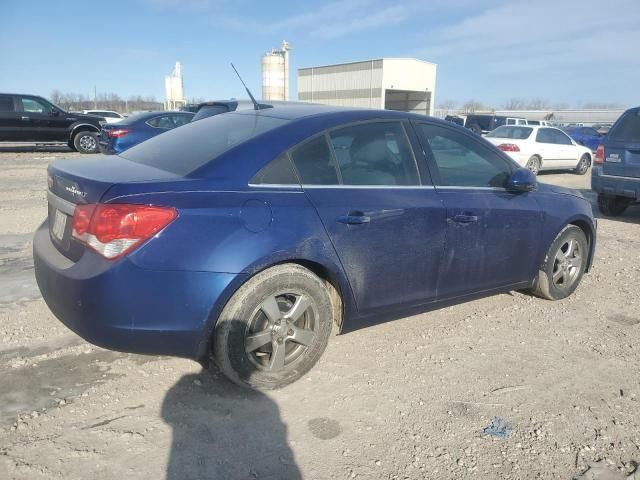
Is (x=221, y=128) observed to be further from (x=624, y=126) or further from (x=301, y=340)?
(x=624, y=126)

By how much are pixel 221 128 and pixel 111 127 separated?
9368 millimetres

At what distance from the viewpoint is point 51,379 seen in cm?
299

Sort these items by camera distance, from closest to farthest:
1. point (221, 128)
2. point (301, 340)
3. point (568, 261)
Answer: point (301, 340)
point (221, 128)
point (568, 261)

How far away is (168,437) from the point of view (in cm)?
251

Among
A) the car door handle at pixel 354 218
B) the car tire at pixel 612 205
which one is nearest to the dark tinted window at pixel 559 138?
the car tire at pixel 612 205

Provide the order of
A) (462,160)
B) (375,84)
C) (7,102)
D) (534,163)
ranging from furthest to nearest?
(375,84) < (7,102) < (534,163) < (462,160)

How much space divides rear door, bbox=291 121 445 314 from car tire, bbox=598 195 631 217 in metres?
6.43

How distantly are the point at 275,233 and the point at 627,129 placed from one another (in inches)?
278

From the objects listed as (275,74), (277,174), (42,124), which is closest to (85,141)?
(42,124)

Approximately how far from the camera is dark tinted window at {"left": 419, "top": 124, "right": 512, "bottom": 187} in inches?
141

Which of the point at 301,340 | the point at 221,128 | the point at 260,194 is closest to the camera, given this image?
the point at 260,194

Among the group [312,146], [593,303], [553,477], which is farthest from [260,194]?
[593,303]

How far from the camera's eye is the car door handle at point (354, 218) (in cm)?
299

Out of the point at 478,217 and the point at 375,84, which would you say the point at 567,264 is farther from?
the point at 375,84
